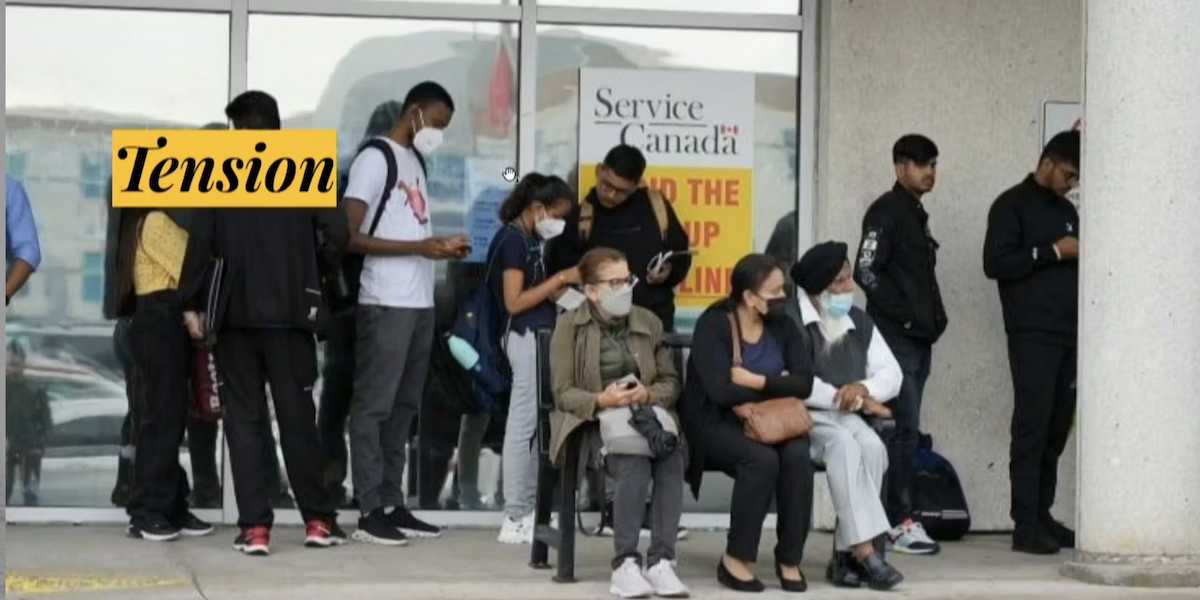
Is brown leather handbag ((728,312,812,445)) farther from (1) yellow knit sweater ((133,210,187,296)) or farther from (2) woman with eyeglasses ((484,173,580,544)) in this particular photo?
(1) yellow knit sweater ((133,210,187,296))

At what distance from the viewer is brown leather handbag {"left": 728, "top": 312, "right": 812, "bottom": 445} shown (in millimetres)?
8430

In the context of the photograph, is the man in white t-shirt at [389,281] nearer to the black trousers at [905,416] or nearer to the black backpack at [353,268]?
the black backpack at [353,268]

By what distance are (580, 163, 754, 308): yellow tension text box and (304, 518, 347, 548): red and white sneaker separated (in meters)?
2.16

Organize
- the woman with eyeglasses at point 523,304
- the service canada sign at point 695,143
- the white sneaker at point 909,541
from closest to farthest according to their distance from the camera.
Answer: the woman with eyeglasses at point 523,304 → the white sneaker at point 909,541 → the service canada sign at point 695,143

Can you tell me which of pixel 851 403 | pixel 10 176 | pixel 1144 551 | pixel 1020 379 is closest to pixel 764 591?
pixel 851 403

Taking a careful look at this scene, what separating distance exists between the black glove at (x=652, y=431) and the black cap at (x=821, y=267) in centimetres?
97

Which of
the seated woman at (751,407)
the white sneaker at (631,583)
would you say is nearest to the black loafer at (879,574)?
the seated woman at (751,407)

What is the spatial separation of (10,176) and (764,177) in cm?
360

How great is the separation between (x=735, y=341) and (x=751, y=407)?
0.94 feet

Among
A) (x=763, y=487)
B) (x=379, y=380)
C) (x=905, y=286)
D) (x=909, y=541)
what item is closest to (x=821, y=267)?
(x=763, y=487)

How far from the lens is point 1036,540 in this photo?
32.8 ft

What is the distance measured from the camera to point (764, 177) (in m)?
10.7

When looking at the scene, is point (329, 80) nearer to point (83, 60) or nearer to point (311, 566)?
point (83, 60)

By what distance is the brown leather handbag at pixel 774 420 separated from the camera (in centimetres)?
843
